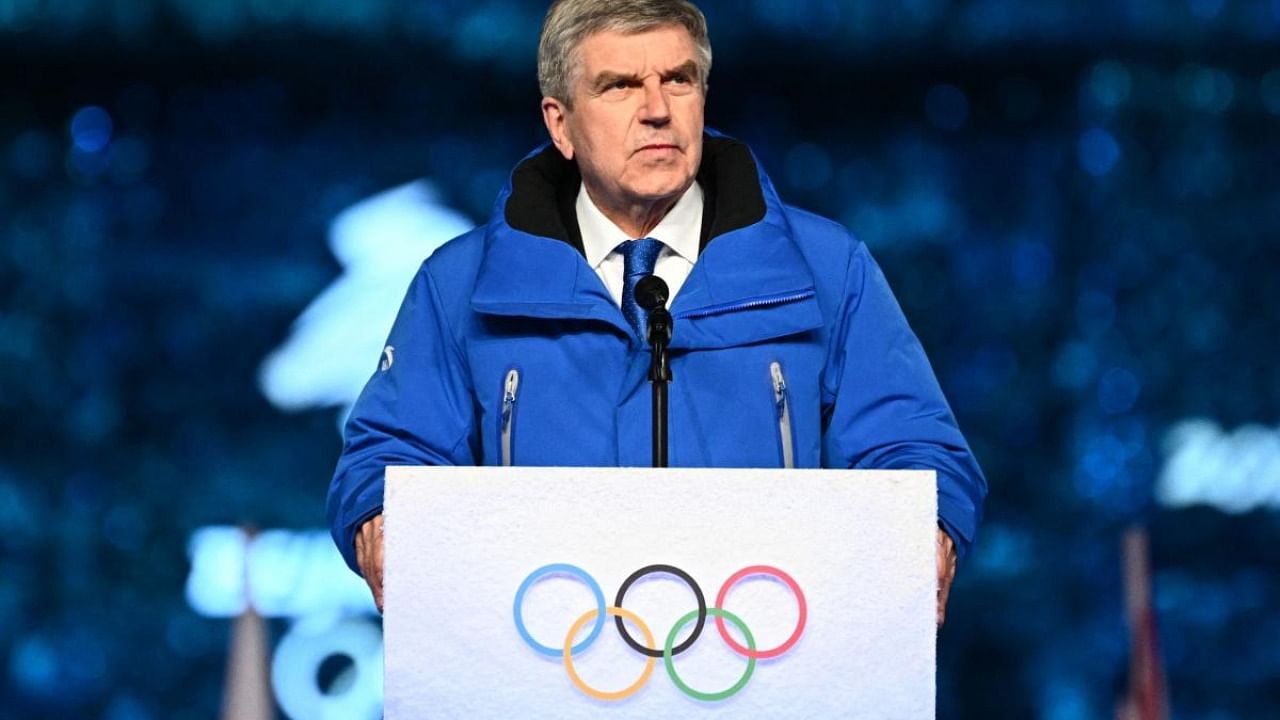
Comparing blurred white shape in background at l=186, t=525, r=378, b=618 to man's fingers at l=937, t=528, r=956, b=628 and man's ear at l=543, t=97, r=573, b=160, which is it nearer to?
man's ear at l=543, t=97, r=573, b=160

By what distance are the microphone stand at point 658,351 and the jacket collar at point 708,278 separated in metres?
0.16

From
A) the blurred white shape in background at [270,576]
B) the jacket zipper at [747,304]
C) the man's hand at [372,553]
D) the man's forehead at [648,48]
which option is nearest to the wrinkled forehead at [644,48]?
the man's forehead at [648,48]

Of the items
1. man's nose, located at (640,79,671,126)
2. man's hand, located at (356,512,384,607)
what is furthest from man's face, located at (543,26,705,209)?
man's hand, located at (356,512,384,607)

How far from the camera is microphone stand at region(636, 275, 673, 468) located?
186cm

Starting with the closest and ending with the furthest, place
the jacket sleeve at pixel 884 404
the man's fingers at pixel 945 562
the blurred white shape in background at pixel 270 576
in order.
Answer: the man's fingers at pixel 945 562
the jacket sleeve at pixel 884 404
the blurred white shape in background at pixel 270 576

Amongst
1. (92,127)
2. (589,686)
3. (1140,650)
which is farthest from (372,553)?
(1140,650)

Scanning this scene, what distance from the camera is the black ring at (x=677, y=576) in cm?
162

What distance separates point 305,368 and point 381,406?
5.45ft

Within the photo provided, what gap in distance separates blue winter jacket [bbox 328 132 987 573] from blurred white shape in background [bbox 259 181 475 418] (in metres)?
1.55

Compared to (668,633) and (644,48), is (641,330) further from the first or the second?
(668,633)

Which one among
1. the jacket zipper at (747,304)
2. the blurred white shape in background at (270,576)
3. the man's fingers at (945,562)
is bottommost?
the man's fingers at (945,562)

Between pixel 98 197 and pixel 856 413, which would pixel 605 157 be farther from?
pixel 98 197

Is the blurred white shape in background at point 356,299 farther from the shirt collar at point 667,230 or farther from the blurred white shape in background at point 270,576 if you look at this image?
the shirt collar at point 667,230

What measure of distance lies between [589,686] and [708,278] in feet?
2.06
